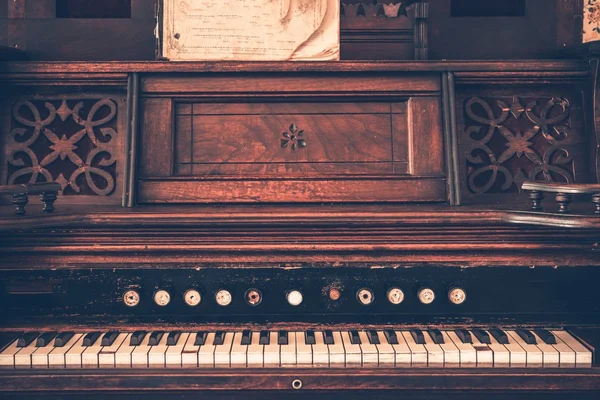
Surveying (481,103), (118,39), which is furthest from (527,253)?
(118,39)

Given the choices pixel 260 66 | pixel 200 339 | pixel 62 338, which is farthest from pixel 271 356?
pixel 260 66

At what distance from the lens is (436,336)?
2258mm

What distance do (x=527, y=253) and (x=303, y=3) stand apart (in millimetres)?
1458

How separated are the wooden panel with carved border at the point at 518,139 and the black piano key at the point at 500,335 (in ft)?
1.87

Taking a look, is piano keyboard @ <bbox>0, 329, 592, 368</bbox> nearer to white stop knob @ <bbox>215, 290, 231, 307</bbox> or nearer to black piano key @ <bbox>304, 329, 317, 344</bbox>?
black piano key @ <bbox>304, 329, 317, 344</bbox>

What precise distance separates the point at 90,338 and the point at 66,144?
0.87 meters

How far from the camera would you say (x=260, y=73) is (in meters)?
2.38

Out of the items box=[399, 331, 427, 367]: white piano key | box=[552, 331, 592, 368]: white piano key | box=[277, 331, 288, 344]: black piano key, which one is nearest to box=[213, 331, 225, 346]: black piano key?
box=[277, 331, 288, 344]: black piano key

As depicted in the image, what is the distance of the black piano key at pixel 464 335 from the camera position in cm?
224

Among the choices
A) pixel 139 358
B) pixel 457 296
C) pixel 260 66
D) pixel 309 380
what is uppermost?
pixel 260 66

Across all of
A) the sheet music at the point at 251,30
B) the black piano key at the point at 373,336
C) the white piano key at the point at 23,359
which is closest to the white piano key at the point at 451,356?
the black piano key at the point at 373,336

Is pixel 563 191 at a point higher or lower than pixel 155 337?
higher

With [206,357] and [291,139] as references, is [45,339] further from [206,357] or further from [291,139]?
[291,139]

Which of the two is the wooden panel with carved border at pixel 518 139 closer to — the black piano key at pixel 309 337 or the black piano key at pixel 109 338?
the black piano key at pixel 309 337
